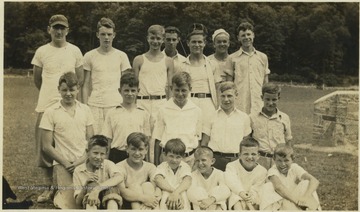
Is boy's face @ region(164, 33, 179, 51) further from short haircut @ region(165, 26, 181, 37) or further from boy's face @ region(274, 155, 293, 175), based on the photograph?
boy's face @ region(274, 155, 293, 175)

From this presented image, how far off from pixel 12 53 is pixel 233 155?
2.28 metres

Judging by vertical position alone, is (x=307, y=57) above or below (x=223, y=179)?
above

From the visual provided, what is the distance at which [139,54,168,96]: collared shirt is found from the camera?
4832 mm

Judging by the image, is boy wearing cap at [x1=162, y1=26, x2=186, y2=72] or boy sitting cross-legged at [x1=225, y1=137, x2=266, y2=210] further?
boy wearing cap at [x1=162, y1=26, x2=186, y2=72]

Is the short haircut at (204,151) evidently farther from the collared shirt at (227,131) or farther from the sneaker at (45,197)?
the sneaker at (45,197)

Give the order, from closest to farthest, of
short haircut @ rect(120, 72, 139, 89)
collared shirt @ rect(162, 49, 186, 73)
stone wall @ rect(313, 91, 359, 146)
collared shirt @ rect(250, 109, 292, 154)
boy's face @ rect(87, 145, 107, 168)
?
boy's face @ rect(87, 145, 107, 168) → short haircut @ rect(120, 72, 139, 89) → collared shirt @ rect(250, 109, 292, 154) → collared shirt @ rect(162, 49, 186, 73) → stone wall @ rect(313, 91, 359, 146)

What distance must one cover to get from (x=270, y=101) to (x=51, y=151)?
6.42 ft

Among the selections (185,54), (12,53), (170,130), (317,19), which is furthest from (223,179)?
(12,53)

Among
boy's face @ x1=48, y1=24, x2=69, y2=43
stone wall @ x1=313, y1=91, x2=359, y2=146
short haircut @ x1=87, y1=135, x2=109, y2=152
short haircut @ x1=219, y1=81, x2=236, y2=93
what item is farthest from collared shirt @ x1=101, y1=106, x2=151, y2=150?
stone wall @ x1=313, y1=91, x2=359, y2=146

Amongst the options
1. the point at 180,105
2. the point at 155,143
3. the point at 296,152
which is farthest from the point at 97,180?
the point at 296,152

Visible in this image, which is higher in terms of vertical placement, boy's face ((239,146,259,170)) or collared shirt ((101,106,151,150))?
collared shirt ((101,106,151,150))

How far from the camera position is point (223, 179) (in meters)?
4.72

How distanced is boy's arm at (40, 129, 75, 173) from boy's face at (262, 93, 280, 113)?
69.9 inches

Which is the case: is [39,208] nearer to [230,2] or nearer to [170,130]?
[170,130]
